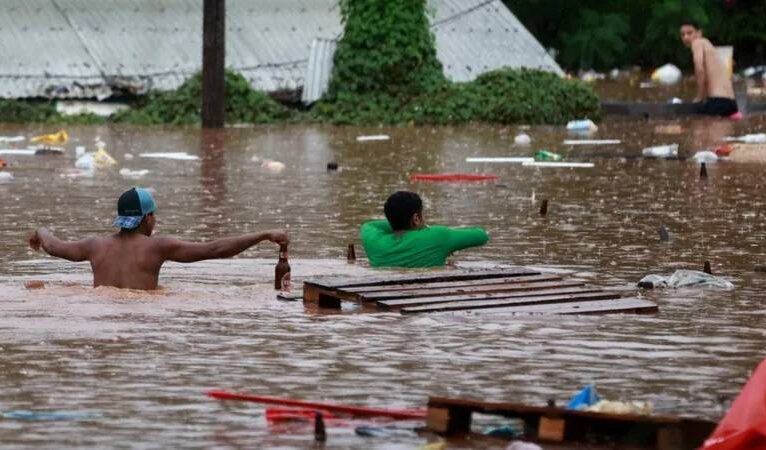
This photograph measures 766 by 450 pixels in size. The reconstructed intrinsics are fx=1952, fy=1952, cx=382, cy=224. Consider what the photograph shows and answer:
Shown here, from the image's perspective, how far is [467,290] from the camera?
10398 mm

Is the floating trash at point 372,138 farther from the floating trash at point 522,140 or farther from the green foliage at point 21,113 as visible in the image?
the green foliage at point 21,113

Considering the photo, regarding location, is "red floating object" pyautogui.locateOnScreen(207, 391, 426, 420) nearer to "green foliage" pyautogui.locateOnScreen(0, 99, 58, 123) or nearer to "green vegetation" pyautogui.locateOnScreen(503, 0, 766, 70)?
"green foliage" pyautogui.locateOnScreen(0, 99, 58, 123)

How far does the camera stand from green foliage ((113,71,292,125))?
93.8ft

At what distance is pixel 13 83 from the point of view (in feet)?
96.2

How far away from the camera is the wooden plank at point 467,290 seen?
33.5ft

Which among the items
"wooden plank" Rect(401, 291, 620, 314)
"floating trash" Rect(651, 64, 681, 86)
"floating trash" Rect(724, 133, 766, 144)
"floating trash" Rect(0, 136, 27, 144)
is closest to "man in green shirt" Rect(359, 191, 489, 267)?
"wooden plank" Rect(401, 291, 620, 314)

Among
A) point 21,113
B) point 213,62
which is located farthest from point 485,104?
point 21,113

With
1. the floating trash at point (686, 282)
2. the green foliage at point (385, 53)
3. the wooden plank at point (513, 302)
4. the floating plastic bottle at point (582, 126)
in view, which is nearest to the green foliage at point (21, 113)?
the green foliage at point (385, 53)

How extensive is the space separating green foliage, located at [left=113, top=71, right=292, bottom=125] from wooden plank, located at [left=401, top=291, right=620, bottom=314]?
728 inches

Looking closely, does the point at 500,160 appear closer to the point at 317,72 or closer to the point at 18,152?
the point at 18,152

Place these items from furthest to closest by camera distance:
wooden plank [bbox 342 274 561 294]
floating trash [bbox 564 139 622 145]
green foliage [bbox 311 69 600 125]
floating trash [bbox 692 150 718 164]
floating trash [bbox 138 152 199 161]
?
green foliage [bbox 311 69 600 125] → floating trash [bbox 564 139 622 145] → floating trash [bbox 138 152 199 161] → floating trash [bbox 692 150 718 164] → wooden plank [bbox 342 274 561 294]

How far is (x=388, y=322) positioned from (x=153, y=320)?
1.18 m

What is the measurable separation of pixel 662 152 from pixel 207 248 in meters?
11.8

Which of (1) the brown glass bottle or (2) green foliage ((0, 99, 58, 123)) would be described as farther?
(2) green foliage ((0, 99, 58, 123))
